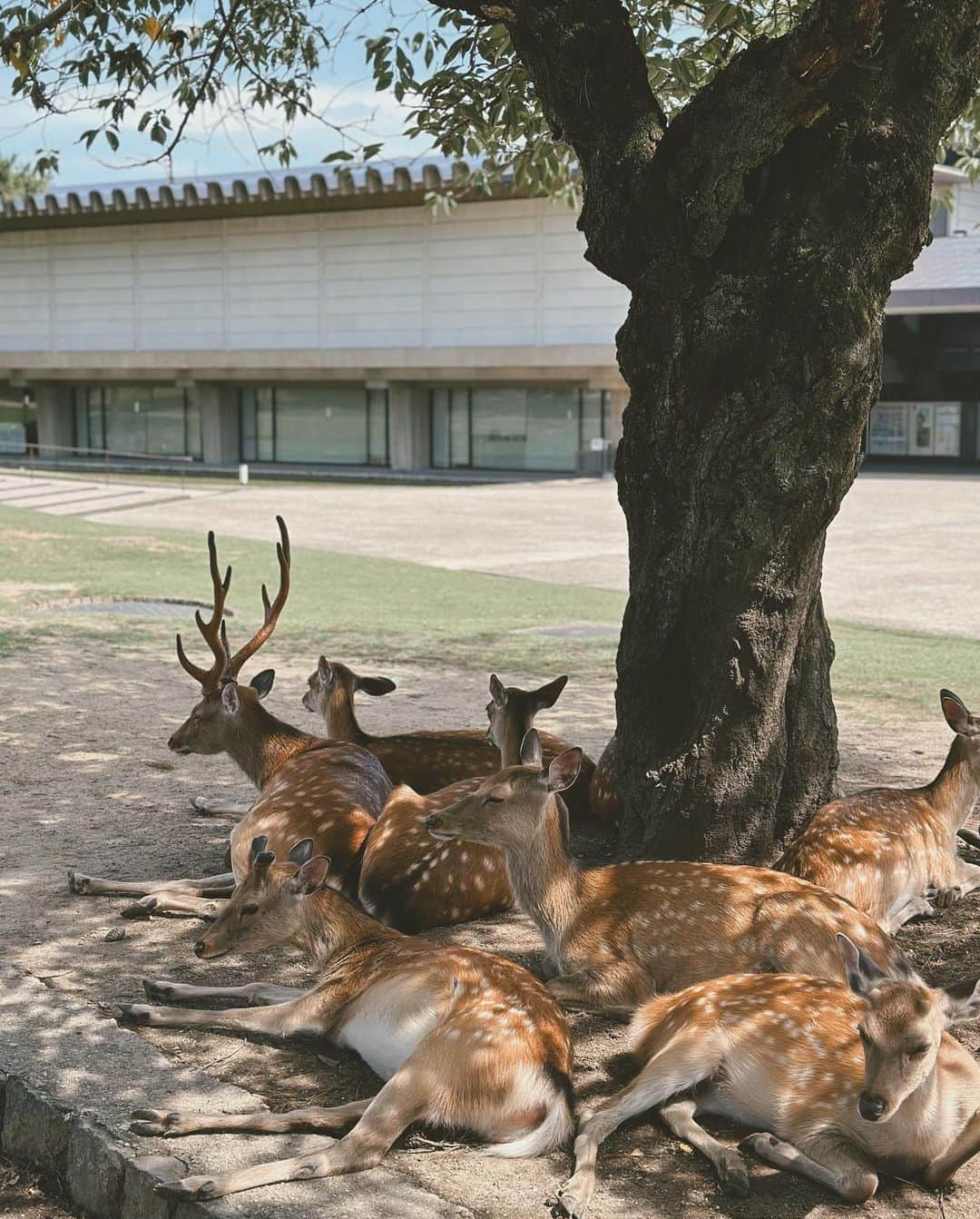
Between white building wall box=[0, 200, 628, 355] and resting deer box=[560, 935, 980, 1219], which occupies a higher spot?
white building wall box=[0, 200, 628, 355]

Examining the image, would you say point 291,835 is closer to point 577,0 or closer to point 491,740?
point 491,740

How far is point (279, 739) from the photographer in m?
6.76

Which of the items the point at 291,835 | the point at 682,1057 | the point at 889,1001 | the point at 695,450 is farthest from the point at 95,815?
the point at 889,1001

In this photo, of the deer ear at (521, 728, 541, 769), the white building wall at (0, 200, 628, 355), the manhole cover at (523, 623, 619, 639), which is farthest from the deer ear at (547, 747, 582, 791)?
the white building wall at (0, 200, 628, 355)

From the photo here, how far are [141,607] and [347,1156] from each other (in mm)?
10804

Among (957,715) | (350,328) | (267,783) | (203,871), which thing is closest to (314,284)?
(350,328)

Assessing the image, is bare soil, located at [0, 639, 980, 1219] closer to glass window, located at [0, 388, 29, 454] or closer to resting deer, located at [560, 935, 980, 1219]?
resting deer, located at [560, 935, 980, 1219]

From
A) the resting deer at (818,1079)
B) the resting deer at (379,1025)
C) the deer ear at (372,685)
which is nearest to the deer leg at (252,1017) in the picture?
the resting deer at (379,1025)

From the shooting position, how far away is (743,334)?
5.30 meters

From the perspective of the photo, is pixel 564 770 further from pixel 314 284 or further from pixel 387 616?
pixel 314 284

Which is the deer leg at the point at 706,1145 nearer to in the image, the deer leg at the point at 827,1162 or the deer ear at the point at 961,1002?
the deer leg at the point at 827,1162

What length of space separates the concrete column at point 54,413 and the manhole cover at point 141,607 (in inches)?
1350

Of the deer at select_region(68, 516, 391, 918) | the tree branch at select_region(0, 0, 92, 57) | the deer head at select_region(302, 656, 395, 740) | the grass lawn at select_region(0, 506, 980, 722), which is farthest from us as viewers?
the grass lawn at select_region(0, 506, 980, 722)

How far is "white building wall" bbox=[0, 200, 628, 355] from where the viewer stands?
124 feet
